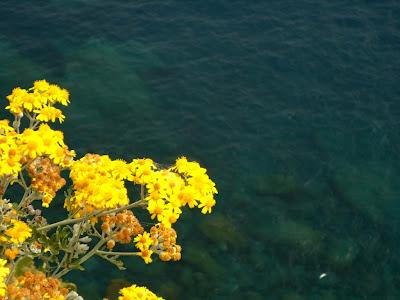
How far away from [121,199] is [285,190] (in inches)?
553

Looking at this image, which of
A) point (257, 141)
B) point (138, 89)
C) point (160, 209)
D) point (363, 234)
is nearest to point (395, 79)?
point (257, 141)

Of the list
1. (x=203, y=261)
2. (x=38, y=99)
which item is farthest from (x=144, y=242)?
(x=203, y=261)

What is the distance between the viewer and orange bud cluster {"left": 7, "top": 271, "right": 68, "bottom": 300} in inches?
362

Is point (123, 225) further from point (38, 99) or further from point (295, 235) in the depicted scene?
point (295, 235)

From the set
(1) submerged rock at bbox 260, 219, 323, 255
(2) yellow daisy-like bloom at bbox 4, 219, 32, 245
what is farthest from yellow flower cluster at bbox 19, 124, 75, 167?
(1) submerged rock at bbox 260, 219, 323, 255

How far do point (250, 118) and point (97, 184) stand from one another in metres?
17.1

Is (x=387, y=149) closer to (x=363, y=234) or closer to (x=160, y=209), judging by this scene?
(x=363, y=234)

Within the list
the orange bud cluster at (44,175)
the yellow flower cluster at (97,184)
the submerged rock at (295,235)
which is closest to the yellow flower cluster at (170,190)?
the yellow flower cluster at (97,184)

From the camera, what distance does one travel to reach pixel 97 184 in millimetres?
9547

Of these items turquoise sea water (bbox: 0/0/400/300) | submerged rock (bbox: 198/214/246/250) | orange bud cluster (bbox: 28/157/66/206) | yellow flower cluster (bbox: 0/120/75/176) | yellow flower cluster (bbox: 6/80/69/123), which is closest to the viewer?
yellow flower cluster (bbox: 0/120/75/176)

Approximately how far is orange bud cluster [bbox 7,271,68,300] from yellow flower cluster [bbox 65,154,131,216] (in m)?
1.20

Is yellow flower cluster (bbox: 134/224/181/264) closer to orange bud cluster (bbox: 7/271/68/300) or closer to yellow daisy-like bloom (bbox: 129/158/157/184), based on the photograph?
yellow daisy-like bloom (bbox: 129/158/157/184)

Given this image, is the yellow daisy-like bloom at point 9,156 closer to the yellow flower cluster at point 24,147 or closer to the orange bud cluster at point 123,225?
the yellow flower cluster at point 24,147

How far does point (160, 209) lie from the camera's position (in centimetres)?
937
